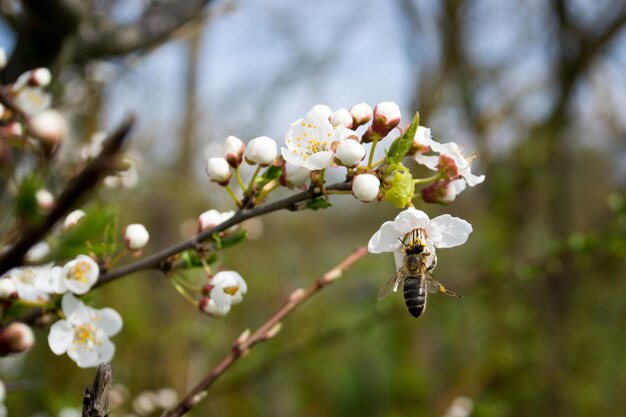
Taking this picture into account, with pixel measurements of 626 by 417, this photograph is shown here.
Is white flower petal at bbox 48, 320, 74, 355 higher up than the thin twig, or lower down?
lower down

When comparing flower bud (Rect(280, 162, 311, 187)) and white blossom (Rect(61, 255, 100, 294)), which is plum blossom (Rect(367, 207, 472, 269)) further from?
white blossom (Rect(61, 255, 100, 294))

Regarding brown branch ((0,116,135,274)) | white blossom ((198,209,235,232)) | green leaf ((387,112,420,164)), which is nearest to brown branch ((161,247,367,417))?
white blossom ((198,209,235,232))

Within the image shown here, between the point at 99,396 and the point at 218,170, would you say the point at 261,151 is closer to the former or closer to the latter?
the point at 218,170

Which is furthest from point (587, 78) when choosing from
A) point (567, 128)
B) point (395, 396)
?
point (395, 396)

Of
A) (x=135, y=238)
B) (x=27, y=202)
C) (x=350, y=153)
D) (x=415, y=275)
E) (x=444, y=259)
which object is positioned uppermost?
(x=444, y=259)

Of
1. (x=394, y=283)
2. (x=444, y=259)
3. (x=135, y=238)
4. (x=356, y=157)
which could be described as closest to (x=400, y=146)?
(x=356, y=157)
